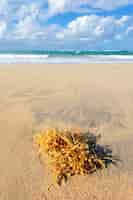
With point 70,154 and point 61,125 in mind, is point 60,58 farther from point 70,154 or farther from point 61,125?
point 70,154

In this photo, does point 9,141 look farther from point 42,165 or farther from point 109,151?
point 109,151

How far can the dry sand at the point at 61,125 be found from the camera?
2160 mm

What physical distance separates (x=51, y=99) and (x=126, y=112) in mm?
1116

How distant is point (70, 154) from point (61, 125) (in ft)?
2.82

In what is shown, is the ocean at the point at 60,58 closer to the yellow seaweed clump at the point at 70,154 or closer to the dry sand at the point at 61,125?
the dry sand at the point at 61,125

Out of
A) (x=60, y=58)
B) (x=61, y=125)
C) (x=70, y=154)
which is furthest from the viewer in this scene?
(x=60, y=58)

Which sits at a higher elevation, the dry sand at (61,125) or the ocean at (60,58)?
the ocean at (60,58)

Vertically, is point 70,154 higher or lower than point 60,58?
lower

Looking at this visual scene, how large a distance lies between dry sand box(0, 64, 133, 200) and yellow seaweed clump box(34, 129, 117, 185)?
0.21 feet

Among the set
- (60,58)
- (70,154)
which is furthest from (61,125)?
(60,58)

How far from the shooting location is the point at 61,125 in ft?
10.2

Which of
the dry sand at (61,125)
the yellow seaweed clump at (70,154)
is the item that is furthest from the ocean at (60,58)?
the yellow seaweed clump at (70,154)

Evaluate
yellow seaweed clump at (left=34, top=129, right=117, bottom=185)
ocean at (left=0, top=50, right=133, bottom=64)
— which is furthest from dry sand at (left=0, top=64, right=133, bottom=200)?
ocean at (left=0, top=50, right=133, bottom=64)

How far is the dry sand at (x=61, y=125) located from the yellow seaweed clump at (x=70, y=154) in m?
0.06
